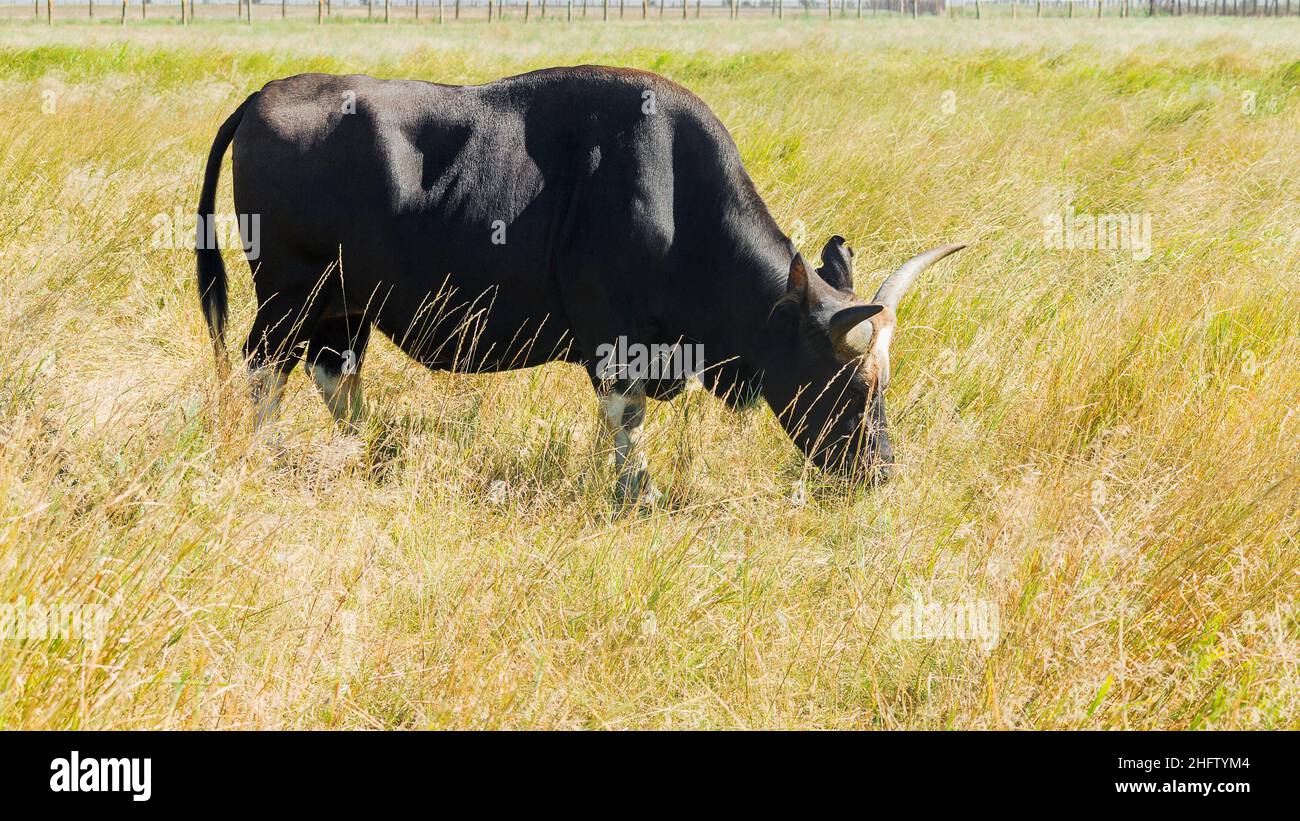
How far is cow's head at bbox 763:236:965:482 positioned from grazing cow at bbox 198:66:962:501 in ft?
0.04

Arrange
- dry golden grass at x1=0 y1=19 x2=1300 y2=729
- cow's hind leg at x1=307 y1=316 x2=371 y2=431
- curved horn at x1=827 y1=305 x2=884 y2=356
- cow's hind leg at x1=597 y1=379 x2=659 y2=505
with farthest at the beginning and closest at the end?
cow's hind leg at x1=307 y1=316 x2=371 y2=431, cow's hind leg at x1=597 y1=379 x2=659 y2=505, curved horn at x1=827 y1=305 x2=884 y2=356, dry golden grass at x1=0 y1=19 x2=1300 y2=729

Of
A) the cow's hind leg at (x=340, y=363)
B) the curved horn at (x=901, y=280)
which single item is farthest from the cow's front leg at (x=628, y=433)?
the cow's hind leg at (x=340, y=363)

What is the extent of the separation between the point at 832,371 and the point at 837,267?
630 mm

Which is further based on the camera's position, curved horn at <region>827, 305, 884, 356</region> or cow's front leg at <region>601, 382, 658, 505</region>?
cow's front leg at <region>601, 382, 658, 505</region>

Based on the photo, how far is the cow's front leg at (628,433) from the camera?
5008mm

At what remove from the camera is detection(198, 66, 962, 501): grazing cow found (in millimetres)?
4930

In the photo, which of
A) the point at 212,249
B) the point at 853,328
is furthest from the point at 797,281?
the point at 212,249

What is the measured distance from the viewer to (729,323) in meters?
5.00

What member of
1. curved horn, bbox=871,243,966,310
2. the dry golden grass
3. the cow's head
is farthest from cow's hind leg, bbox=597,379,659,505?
curved horn, bbox=871,243,966,310

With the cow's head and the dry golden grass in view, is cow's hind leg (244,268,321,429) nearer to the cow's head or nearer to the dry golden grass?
the dry golden grass

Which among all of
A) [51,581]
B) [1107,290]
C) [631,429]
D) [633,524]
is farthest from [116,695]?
[1107,290]

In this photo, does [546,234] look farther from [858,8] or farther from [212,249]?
[858,8]

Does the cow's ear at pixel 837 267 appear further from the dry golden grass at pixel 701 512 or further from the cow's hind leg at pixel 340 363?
the cow's hind leg at pixel 340 363

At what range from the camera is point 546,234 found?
16.5ft
